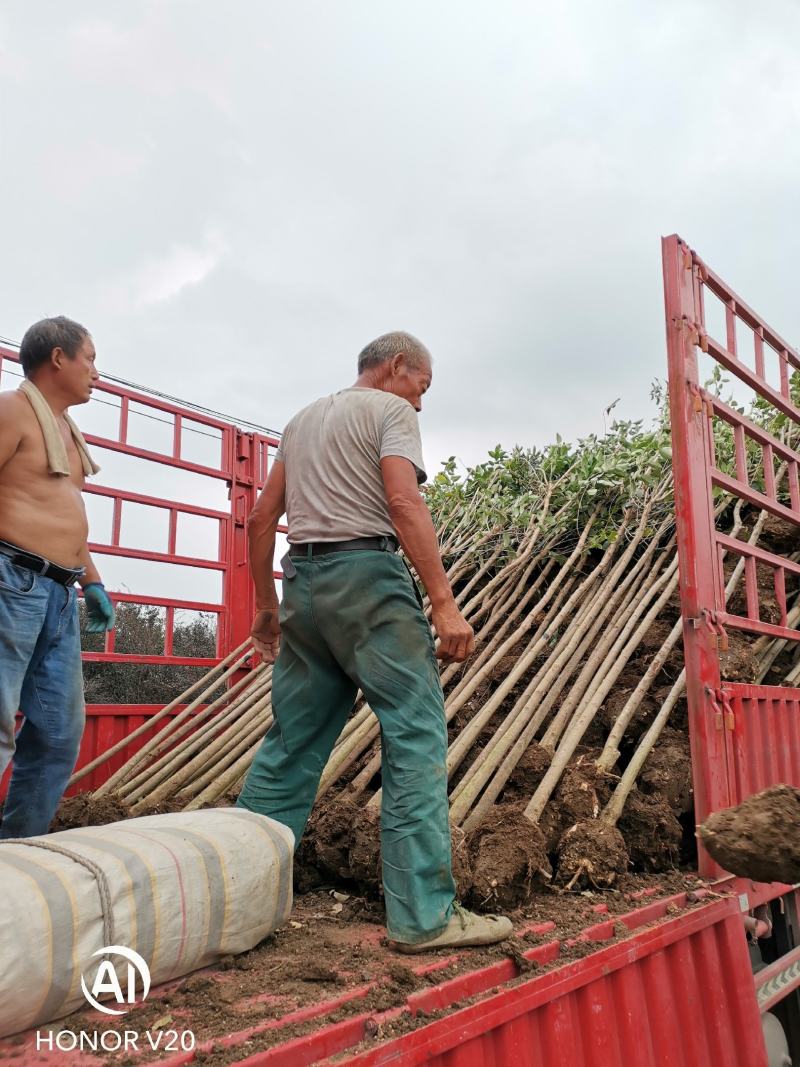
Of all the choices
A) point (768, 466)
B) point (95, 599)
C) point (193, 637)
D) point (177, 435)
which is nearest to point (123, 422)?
point (177, 435)

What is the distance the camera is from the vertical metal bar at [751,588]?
2789mm

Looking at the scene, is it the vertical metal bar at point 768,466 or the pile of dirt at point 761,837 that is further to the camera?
the vertical metal bar at point 768,466

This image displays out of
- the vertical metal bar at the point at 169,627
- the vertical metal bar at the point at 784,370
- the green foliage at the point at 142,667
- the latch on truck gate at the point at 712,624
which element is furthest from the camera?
the green foliage at the point at 142,667

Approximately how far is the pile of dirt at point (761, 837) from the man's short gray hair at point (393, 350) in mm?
1399

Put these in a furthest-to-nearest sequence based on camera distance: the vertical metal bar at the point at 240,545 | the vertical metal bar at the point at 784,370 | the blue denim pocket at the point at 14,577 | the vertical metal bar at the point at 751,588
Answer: the vertical metal bar at the point at 240,545, the vertical metal bar at the point at 784,370, the vertical metal bar at the point at 751,588, the blue denim pocket at the point at 14,577

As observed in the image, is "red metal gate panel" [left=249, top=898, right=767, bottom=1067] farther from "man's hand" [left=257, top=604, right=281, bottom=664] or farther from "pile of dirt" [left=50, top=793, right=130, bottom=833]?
"pile of dirt" [left=50, top=793, right=130, bottom=833]

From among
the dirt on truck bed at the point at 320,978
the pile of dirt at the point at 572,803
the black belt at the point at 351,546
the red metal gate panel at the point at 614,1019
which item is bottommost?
the red metal gate panel at the point at 614,1019

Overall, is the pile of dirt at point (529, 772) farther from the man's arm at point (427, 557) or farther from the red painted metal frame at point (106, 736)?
the red painted metal frame at point (106, 736)

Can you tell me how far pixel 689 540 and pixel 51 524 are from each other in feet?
6.23

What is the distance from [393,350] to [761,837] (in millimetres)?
1516

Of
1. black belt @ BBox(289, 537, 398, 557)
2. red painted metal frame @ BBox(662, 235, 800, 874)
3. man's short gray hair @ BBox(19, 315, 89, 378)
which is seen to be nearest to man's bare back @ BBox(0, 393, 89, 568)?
man's short gray hair @ BBox(19, 315, 89, 378)

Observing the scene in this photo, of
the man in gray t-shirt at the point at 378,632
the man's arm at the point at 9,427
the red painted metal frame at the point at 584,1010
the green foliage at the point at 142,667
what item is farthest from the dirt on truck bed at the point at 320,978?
the green foliage at the point at 142,667

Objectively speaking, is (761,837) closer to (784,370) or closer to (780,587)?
(780,587)

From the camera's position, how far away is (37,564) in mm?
2289
